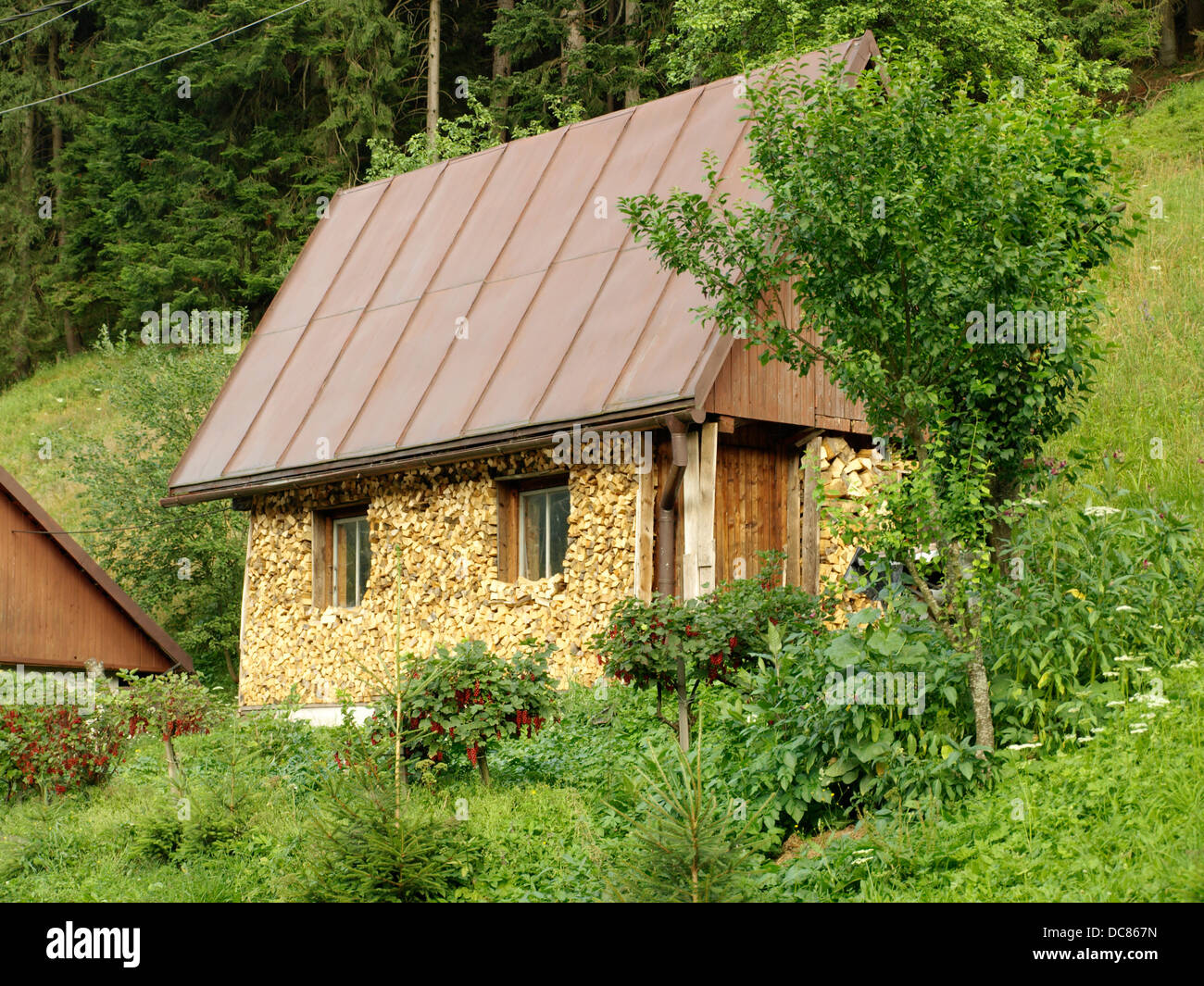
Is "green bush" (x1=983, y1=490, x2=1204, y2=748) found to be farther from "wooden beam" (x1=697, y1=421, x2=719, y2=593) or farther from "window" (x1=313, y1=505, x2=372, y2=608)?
"window" (x1=313, y1=505, x2=372, y2=608)

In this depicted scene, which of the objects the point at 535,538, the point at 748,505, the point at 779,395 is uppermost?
the point at 779,395

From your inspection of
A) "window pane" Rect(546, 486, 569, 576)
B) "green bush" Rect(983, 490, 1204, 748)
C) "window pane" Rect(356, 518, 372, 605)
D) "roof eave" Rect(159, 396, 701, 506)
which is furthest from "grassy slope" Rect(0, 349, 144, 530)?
"green bush" Rect(983, 490, 1204, 748)

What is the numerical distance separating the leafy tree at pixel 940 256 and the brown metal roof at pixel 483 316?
370cm

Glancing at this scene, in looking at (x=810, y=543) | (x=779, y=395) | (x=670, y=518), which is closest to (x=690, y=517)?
(x=670, y=518)

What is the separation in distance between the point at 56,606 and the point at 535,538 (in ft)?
24.6

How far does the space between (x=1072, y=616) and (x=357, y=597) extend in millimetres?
9629

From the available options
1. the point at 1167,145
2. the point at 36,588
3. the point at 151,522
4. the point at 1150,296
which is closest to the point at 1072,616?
the point at 1150,296

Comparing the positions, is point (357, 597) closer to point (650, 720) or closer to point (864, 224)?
point (650, 720)

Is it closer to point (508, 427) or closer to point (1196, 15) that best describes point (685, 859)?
point (508, 427)

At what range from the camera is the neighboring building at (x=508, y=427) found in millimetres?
12570

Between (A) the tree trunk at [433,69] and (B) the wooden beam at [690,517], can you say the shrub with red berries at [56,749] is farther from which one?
(A) the tree trunk at [433,69]

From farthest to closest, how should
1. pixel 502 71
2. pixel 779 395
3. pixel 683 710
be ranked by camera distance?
pixel 502 71 < pixel 779 395 < pixel 683 710

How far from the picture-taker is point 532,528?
13.9 meters

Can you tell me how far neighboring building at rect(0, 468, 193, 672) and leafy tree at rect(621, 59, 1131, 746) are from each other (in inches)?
468
